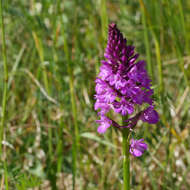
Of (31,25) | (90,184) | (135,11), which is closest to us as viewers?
(90,184)

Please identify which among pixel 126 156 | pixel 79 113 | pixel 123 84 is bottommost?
pixel 126 156

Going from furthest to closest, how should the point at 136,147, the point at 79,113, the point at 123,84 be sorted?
the point at 79,113
the point at 136,147
the point at 123,84

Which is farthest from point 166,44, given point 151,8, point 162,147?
point 162,147

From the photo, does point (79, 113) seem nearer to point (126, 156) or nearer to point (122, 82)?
point (126, 156)

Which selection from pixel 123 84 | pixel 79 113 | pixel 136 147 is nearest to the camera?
pixel 123 84

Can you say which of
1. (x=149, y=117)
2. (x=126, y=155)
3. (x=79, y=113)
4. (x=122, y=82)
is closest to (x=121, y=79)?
(x=122, y=82)

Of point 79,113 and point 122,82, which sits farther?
point 79,113

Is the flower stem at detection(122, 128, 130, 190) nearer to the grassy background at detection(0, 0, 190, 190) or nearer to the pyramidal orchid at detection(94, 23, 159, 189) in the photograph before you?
the pyramidal orchid at detection(94, 23, 159, 189)

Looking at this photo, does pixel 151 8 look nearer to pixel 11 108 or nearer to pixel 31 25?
pixel 31 25

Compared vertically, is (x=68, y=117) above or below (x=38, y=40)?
below
